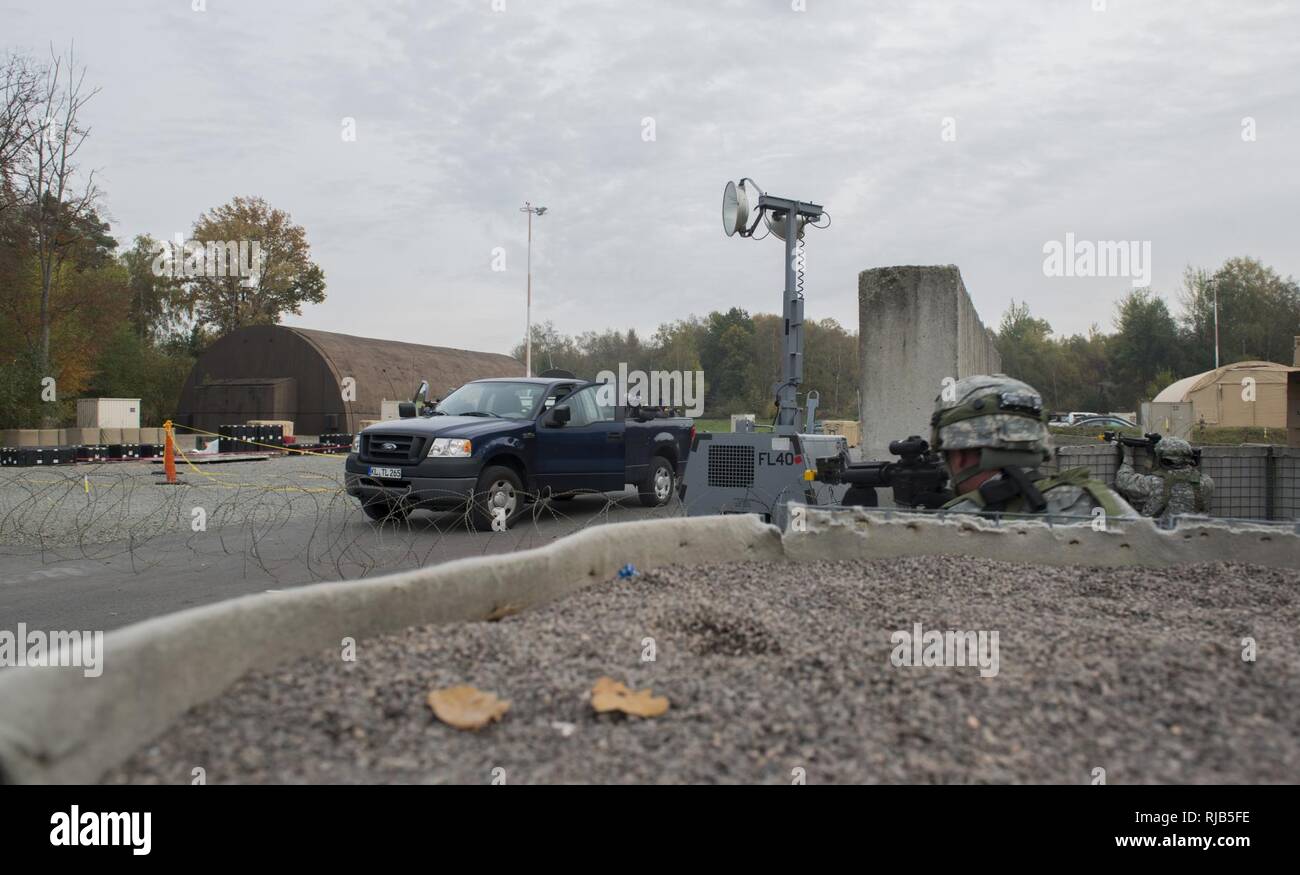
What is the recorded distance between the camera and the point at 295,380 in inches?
1540

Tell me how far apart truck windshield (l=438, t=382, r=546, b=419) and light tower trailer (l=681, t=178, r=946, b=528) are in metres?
3.75

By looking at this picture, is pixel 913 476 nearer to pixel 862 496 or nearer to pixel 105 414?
pixel 862 496

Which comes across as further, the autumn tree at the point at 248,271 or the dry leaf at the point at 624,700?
the autumn tree at the point at 248,271

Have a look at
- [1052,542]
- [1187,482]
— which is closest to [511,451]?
[1187,482]

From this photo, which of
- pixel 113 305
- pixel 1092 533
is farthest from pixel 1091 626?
pixel 113 305

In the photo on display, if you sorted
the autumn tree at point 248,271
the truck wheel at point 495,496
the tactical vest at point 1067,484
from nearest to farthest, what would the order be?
the tactical vest at point 1067,484, the truck wheel at point 495,496, the autumn tree at point 248,271

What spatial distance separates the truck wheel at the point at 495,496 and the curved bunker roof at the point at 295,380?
2730 centimetres

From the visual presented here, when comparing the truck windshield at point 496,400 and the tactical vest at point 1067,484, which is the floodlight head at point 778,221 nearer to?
the truck windshield at point 496,400

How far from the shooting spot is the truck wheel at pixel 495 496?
11438mm

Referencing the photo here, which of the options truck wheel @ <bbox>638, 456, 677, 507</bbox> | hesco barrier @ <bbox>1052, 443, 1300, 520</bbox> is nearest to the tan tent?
hesco barrier @ <bbox>1052, 443, 1300, 520</bbox>

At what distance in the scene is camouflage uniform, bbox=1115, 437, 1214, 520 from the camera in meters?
7.87

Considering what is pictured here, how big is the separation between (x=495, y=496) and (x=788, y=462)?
431 cm

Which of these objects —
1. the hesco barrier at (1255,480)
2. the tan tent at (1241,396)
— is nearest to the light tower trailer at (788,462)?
the hesco barrier at (1255,480)
